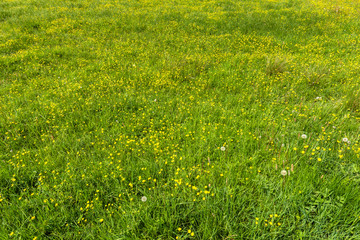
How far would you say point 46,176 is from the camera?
9.42 feet

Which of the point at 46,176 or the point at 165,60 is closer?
the point at 46,176

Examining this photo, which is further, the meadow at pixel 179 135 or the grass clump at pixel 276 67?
the grass clump at pixel 276 67

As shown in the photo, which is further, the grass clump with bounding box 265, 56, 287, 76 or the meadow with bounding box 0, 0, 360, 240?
the grass clump with bounding box 265, 56, 287, 76

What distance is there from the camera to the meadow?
2203 millimetres

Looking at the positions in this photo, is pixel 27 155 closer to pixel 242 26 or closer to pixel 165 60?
pixel 165 60

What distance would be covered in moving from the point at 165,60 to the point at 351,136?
15.7 feet

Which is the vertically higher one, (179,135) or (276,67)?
(276,67)

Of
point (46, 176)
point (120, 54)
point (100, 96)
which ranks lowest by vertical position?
point (46, 176)

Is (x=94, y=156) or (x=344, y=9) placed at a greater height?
(x=344, y=9)

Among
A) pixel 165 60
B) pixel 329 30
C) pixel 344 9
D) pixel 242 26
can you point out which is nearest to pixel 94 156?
pixel 165 60

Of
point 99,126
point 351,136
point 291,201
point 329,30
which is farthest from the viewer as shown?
point 329,30

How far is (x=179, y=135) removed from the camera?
3.43 meters

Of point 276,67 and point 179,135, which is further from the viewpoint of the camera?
point 276,67

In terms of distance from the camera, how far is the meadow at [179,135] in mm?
2203
